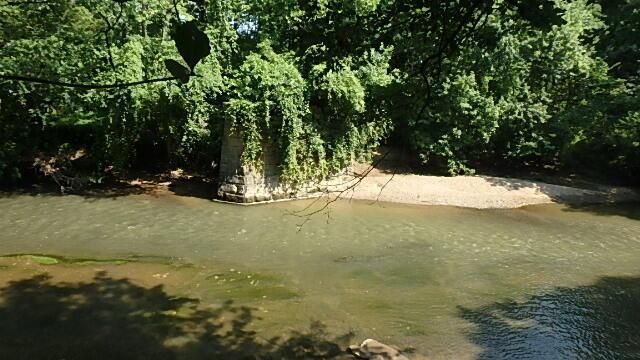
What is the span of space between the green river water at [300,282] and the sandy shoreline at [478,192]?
153 cm

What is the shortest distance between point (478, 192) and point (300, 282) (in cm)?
834

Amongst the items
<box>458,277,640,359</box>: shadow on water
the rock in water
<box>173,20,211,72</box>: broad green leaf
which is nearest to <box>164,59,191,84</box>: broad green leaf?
<box>173,20,211,72</box>: broad green leaf

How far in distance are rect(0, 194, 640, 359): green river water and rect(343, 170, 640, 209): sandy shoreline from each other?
153 centimetres

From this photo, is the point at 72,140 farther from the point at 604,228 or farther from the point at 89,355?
the point at 604,228

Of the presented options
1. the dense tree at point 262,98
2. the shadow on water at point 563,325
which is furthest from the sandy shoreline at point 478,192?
the shadow on water at point 563,325

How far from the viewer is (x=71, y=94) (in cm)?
1313

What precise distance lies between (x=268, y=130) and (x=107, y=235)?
16.1 feet

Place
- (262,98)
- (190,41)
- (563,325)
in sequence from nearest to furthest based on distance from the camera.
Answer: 1. (190,41)
2. (563,325)
3. (262,98)

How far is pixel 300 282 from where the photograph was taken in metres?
7.90

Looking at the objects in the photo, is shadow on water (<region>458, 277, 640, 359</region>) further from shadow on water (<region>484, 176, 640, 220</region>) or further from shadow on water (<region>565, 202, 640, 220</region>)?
shadow on water (<region>484, 176, 640, 220</region>)

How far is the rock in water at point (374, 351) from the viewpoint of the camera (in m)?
5.59

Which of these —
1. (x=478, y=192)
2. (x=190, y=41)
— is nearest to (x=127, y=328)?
(x=190, y=41)

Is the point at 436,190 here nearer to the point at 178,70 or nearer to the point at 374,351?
the point at 374,351

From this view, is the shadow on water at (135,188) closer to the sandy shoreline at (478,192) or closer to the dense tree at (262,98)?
the dense tree at (262,98)
